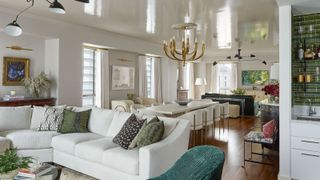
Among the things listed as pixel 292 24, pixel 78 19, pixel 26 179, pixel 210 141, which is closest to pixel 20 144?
pixel 26 179

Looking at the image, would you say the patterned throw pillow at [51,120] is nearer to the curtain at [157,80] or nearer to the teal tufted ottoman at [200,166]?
the teal tufted ottoman at [200,166]

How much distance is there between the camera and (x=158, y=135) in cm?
314

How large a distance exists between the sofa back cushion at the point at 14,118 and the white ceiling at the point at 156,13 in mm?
2013

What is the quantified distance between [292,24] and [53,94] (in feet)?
17.4

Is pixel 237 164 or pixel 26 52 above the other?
pixel 26 52

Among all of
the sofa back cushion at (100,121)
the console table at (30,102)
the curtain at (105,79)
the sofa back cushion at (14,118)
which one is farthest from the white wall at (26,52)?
the sofa back cushion at (100,121)

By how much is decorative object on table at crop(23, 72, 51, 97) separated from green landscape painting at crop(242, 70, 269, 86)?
9.75m

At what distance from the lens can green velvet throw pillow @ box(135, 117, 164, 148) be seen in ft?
10.1

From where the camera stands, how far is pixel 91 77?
7363 mm

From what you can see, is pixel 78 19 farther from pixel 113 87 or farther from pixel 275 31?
pixel 275 31

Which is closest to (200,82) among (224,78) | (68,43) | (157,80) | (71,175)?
(224,78)

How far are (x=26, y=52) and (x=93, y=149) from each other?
3.82m

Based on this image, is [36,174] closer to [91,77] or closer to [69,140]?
[69,140]

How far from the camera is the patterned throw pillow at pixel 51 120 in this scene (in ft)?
13.8
